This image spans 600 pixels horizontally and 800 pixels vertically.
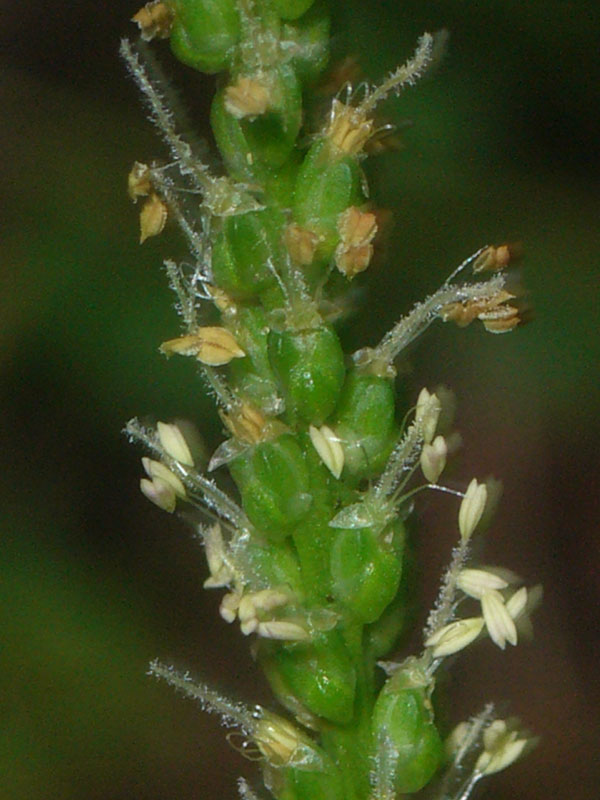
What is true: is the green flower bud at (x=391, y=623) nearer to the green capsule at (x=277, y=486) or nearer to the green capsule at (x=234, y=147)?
the green capsule at (x=277, y=486)

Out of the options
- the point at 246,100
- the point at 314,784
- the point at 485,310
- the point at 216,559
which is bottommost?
the point at 314,784

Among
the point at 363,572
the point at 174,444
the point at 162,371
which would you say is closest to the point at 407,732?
the point at 363,572

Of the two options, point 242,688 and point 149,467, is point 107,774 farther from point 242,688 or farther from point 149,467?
point 149,467

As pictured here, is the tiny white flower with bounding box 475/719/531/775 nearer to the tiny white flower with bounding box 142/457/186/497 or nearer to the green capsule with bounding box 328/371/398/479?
the green capsule with bounding box 328/371/398/479

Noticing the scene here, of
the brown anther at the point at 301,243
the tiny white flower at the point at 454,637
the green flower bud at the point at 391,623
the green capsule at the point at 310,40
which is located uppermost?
the green capsule at the point at 310,40

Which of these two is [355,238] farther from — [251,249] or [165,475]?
[165,475]

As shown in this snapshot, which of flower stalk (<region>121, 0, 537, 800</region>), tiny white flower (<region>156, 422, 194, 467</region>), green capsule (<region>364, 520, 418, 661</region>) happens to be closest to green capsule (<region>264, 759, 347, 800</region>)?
flower stalk (<region>121, 0, 537, 800</region>)

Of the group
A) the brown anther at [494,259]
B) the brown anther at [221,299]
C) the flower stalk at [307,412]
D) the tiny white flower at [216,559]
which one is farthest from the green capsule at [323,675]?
the brown anther at [494,259]
